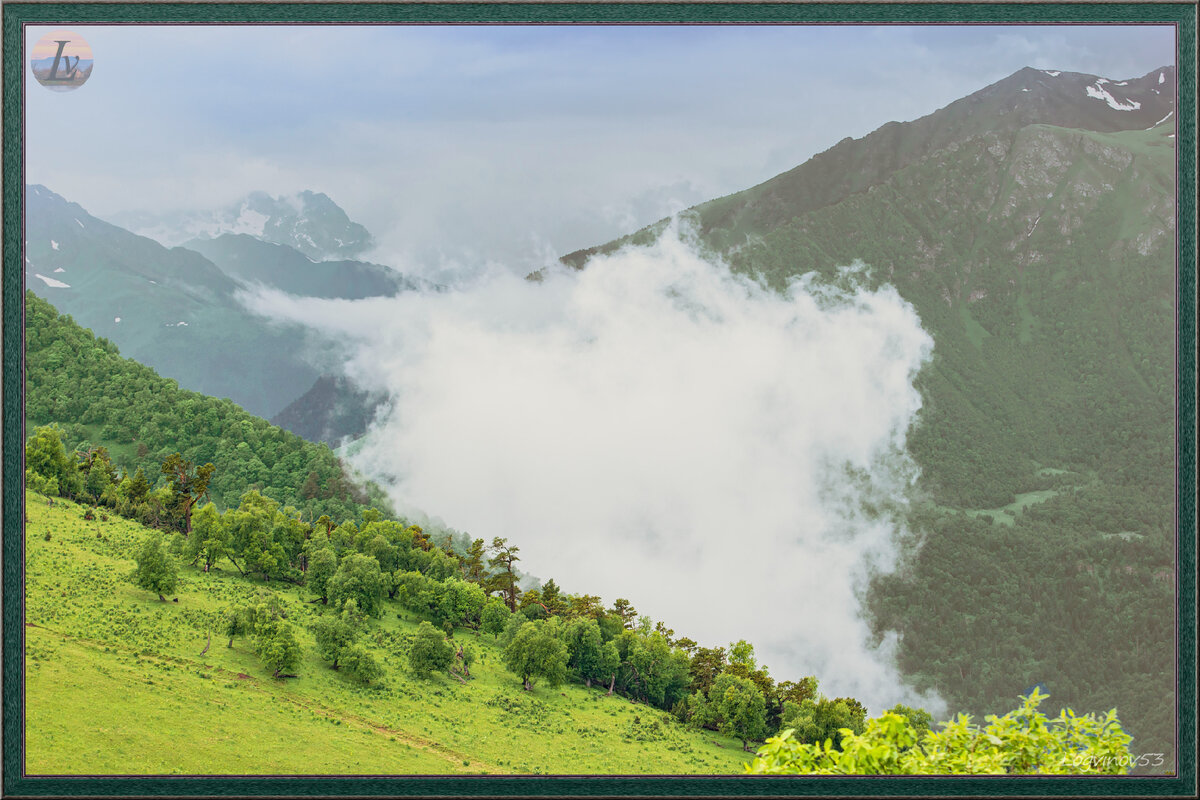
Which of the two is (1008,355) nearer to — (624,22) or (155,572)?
(624,22)

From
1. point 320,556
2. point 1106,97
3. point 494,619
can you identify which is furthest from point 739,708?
point 1106,97

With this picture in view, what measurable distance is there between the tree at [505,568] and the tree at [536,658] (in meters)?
2.41

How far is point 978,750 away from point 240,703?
8.67 meters

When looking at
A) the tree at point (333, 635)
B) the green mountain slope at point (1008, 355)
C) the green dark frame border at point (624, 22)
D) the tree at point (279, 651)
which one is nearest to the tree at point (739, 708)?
the green dark frame border at point (624, 22)

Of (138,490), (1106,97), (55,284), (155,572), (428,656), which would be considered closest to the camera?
(155,572)

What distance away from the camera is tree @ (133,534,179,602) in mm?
10742

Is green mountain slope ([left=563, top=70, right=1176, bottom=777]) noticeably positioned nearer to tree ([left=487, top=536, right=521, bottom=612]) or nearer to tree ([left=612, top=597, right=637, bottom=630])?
tree ([left=612, top=597, right=637, bottom=630])

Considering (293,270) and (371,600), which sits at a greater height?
(293,270)

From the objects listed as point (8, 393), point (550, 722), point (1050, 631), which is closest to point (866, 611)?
point (1050, 631)

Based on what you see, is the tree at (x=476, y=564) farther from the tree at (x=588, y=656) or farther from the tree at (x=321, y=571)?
the tree at (x=588, y=656)

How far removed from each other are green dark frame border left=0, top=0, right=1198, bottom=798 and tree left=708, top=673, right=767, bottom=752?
3.63 m

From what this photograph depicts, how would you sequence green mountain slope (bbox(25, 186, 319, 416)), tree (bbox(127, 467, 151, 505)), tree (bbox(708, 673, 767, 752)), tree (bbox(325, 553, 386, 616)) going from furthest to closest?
green mountain slope (bbox(25, 186, 319, 416)), tree (bbox(127, 467, 151, 505)), tree (bbox(325, 553, 386, 616)), tree (bbox(708, 673, 767, 752))

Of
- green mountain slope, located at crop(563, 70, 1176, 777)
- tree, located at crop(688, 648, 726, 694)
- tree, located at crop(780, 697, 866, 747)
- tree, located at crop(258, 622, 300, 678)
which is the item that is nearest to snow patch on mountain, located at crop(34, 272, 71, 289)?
tree, located at crop(258, 622, 300, 678)

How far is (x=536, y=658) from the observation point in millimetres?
11055
